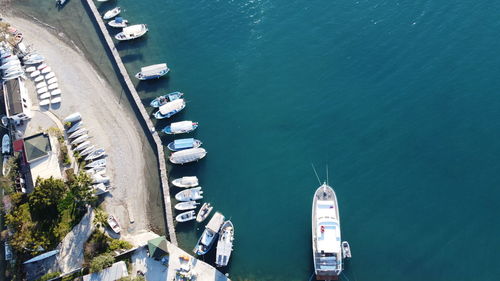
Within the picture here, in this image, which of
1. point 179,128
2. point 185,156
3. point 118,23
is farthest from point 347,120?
point 118,23

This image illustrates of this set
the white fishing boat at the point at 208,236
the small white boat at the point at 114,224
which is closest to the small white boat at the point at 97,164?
the small white boat at the point at 114,224

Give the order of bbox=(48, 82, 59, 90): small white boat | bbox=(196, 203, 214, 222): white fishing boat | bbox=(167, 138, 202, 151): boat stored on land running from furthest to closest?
bbox=(48, 82, 59, 90): small white boat < bbox=(167, 138, 202, 151): boat stored on land < bbox=(196, 203, 214, 222): white fishing boat

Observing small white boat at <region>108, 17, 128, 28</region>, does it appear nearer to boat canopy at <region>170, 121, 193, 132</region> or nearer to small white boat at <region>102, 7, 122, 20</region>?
small white boat at <region>102, 7, 122, 20</region>

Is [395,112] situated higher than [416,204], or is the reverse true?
[395,112]

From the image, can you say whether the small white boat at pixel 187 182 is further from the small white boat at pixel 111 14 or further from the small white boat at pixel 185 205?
the small white boat at pixel 111 14

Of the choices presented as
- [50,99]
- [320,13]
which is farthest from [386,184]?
[50,99]

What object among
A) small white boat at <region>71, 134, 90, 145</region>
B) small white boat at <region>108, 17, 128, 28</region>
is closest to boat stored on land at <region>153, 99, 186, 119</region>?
small white boat at <region>71, 134, 90, 145</region>

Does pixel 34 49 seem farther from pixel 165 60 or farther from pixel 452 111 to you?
pixel 452 111
